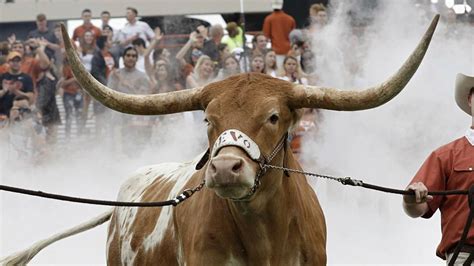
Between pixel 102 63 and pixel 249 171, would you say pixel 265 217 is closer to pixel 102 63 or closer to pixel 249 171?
pixel 249 171

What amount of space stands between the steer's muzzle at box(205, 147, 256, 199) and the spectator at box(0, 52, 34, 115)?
1023 centimetres

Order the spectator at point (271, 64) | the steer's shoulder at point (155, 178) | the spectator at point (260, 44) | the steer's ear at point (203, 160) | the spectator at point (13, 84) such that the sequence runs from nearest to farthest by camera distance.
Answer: the steer's ear at point (203, 160) < the steer's shoulder at point (155, 178) < the spectator at point (271, 64) < the spectator at point (260, 44) < the spectator at point (13, 84)

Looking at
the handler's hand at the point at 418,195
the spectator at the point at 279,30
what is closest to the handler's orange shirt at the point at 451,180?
the handler's hand at the point at 418,195

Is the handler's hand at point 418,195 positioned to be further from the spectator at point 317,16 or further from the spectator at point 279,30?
the spectator at point 317,16

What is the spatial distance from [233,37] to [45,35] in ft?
7.74

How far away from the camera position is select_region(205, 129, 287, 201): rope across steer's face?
18.2ft

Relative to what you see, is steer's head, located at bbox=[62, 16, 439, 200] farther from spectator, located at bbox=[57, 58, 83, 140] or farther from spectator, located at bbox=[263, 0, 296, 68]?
spectator, located at bbox=[57, 58, 83, 140]

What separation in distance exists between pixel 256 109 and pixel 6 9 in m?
11.1

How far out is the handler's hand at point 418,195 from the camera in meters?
6.01

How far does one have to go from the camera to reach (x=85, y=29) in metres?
15.6

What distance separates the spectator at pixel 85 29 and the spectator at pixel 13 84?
73cm

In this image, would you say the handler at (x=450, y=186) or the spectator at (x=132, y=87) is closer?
the handler at (x=450, y=186)

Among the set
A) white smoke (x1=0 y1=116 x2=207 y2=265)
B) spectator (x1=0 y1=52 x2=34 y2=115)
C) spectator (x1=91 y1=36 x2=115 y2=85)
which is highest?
spectator (x1=91 y1=36 x2=115 y2=85)

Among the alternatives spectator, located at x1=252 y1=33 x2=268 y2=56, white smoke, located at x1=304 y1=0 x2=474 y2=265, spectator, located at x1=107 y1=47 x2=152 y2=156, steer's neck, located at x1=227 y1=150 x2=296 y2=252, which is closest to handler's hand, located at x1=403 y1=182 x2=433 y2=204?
steer's neck, located at x1=227 y1=150 x2=296 y2=252
